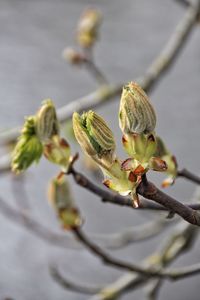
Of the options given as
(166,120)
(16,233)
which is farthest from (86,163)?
(166,120)

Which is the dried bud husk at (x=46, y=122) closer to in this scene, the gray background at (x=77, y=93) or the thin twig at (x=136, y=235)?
the thin twig at (x=136, y=235)

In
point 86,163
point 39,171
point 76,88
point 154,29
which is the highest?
A: point 154,29

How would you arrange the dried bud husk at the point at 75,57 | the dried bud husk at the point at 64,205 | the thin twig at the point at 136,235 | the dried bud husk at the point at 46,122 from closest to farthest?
the dried bud husk at the point at 46,122, the dried bud husk at the point at 64,205, the thin twig at the point at 136,235, the dried bud husk at the point at 75,57

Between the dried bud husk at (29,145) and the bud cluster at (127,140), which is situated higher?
the dried bud husk at (29,145)

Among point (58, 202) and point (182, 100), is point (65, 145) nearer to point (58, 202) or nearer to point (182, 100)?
point (58, 202)

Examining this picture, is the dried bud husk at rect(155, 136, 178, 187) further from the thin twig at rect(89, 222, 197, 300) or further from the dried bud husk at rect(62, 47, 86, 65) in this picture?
the dried bud husk at rect(62, 47, 86, 65)

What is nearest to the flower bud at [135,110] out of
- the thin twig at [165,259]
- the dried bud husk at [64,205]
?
the dried bud husk at [64,205]
